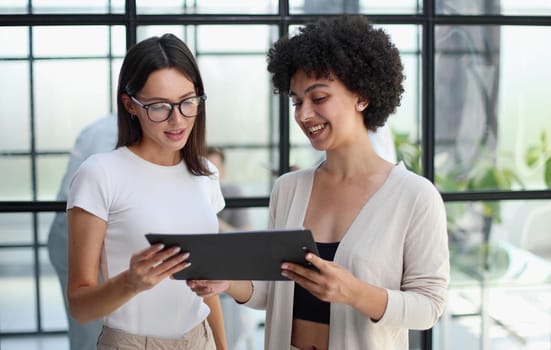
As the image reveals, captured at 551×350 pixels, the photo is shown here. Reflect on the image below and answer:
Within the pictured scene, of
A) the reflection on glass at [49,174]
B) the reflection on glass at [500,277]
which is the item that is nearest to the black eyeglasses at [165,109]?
the reflection on glass at [49,174]

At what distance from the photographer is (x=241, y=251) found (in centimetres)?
161

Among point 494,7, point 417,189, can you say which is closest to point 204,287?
point 417,189

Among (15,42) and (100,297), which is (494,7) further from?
(100,297)

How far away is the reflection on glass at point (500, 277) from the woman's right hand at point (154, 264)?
1.81 metres

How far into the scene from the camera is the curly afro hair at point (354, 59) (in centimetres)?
183

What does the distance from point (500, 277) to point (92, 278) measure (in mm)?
2022

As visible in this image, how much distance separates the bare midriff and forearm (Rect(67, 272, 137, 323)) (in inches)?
16.9

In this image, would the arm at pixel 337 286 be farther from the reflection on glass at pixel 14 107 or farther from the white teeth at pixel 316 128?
the reflection on glass at pixel 14 107

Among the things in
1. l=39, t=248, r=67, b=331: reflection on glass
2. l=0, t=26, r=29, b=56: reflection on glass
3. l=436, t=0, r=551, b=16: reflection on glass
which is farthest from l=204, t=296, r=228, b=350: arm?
l=436, t=0, r=551, b=16: reflection on glass

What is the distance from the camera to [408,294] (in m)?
1.76

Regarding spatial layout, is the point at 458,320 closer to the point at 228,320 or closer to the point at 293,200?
the point at 228,320

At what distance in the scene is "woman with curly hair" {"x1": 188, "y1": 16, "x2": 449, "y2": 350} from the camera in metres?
1.78

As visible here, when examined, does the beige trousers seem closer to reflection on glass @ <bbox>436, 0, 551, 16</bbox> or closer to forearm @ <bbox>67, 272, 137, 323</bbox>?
forearm @ <bbox>67, 272, 137, 323</bbox>

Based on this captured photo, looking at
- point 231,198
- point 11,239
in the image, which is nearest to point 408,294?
point 231,198
